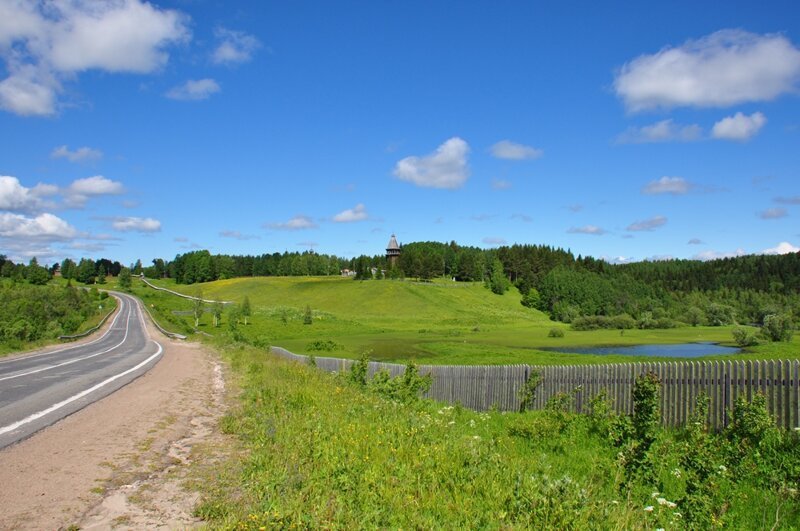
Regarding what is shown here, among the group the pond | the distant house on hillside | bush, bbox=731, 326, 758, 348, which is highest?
the distant house on hillside

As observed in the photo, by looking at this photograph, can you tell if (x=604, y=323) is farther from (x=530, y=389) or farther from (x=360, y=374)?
(x=530, y=389)

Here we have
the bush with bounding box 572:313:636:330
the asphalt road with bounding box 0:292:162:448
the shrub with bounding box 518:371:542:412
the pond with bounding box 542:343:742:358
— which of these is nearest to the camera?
the asphalt road with bounding box 0:292:162:448

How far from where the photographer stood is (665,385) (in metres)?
11.7

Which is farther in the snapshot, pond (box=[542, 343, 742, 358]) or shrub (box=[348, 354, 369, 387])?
pond (box=[542, 343, 742, 358])

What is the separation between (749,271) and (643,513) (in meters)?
223

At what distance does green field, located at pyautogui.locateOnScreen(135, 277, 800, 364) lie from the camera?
51781 mm

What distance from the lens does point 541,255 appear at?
16950 cm

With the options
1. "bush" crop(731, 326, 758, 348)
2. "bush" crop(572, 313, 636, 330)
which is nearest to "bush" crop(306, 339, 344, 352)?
"bush" crop(731, 326, 758, 348)

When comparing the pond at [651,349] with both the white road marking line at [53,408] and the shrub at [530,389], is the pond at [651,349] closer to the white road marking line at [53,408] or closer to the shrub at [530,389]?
the shrub at [530,389]

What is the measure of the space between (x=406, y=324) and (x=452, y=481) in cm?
9297

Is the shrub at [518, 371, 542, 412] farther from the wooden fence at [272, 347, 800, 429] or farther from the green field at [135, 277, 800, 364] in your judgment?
the green field at [135, 277, 800, 364]

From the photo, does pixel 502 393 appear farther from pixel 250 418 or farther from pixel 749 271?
pixel 749 271

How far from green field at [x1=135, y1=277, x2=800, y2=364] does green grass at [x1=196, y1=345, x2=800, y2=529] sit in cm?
3117

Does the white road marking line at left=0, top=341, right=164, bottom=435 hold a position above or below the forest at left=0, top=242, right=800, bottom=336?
below
